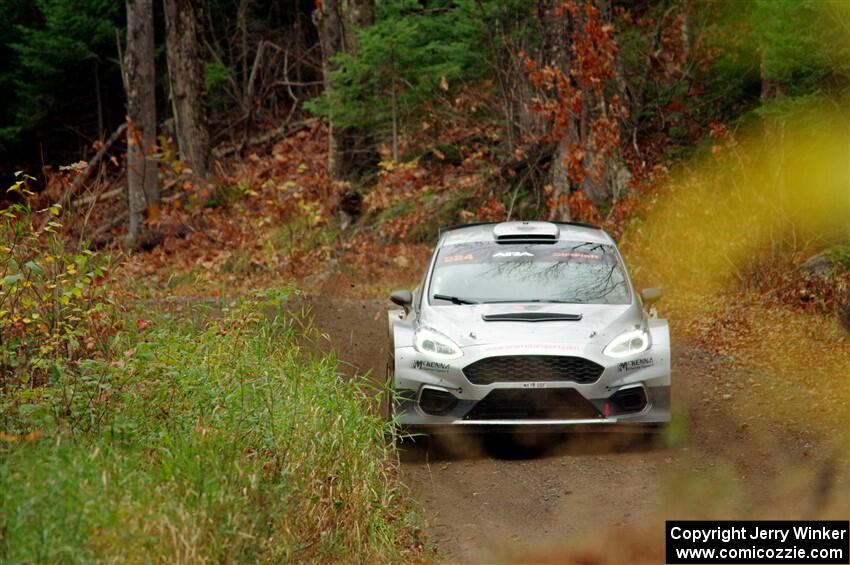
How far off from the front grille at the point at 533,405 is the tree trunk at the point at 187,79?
1836cm

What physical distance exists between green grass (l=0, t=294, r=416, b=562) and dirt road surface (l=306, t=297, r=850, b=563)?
1.87 feet

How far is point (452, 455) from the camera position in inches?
378

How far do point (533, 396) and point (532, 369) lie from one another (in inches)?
8.4

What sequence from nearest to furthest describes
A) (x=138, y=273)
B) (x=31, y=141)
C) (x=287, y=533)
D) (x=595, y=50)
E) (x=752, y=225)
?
(x=287, y=533) → (x=752, y=225) → (x=595, y=50) → (x=138, y=273) → (x=31, y=141)

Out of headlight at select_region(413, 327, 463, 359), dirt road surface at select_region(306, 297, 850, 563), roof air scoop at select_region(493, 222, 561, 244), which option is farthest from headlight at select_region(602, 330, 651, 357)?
roof air scoop at select_region(493, 222, 561, 244)

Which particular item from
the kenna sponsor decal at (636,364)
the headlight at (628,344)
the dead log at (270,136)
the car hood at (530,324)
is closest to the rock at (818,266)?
the car hood at (530,324)

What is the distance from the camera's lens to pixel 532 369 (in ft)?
30.1

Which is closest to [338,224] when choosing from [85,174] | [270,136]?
[270,136]

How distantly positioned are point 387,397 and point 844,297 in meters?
6.90

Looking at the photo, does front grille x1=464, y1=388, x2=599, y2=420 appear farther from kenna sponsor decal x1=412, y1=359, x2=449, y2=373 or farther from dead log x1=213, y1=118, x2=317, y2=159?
dead log x1=213, y1=118, x2=317, y2=159

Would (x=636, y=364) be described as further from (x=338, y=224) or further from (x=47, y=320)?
(x=338, y=224)

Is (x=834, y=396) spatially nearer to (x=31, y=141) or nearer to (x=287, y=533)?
(x=287, y=533)

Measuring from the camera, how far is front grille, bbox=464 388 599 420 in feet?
30.0

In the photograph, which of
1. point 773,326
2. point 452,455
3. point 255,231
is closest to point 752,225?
point 773,326
